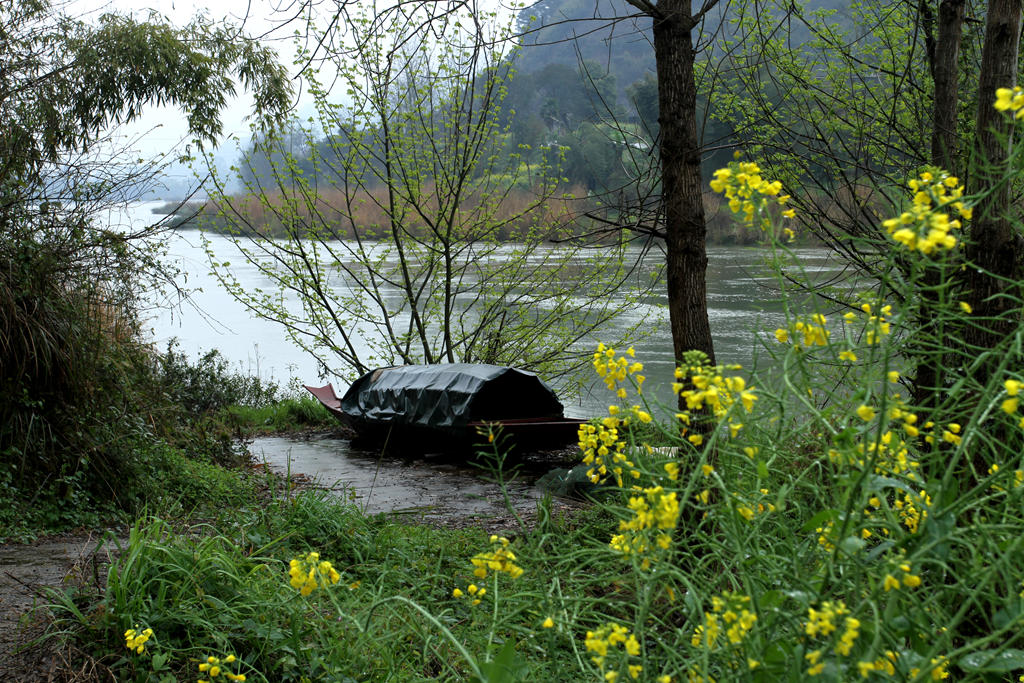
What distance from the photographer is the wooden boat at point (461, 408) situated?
31.8 feet

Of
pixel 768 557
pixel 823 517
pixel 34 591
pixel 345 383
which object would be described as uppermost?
pixel 823 517

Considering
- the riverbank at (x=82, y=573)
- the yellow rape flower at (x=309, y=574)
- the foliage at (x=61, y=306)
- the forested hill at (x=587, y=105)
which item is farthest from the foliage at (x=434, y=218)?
the yellow rape flower at (x=309, y=574)

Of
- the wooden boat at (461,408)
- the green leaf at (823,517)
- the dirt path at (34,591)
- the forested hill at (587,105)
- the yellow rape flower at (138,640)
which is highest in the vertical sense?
the forested hill at (587,105)

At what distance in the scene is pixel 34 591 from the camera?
3.66 metres

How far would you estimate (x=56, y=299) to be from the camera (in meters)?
6.10

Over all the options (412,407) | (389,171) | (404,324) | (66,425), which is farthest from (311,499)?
(404,324)

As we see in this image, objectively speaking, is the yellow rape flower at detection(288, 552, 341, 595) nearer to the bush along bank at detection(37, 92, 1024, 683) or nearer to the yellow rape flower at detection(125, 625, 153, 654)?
the bush along bank at detection(37, 92, 1024, 683)

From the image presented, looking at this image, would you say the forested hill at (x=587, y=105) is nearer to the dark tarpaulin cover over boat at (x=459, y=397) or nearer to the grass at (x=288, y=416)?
the dark tarpaulin cover over boat at (x=459, y=397)

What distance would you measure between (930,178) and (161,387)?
7251 mm

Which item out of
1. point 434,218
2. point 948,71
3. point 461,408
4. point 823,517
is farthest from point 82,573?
point 434,218

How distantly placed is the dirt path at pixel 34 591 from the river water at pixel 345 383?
1.30m

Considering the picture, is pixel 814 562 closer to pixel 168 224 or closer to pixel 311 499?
pixel 311 499

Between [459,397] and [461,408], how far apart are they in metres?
0.15

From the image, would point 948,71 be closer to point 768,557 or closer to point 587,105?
point 768,557
